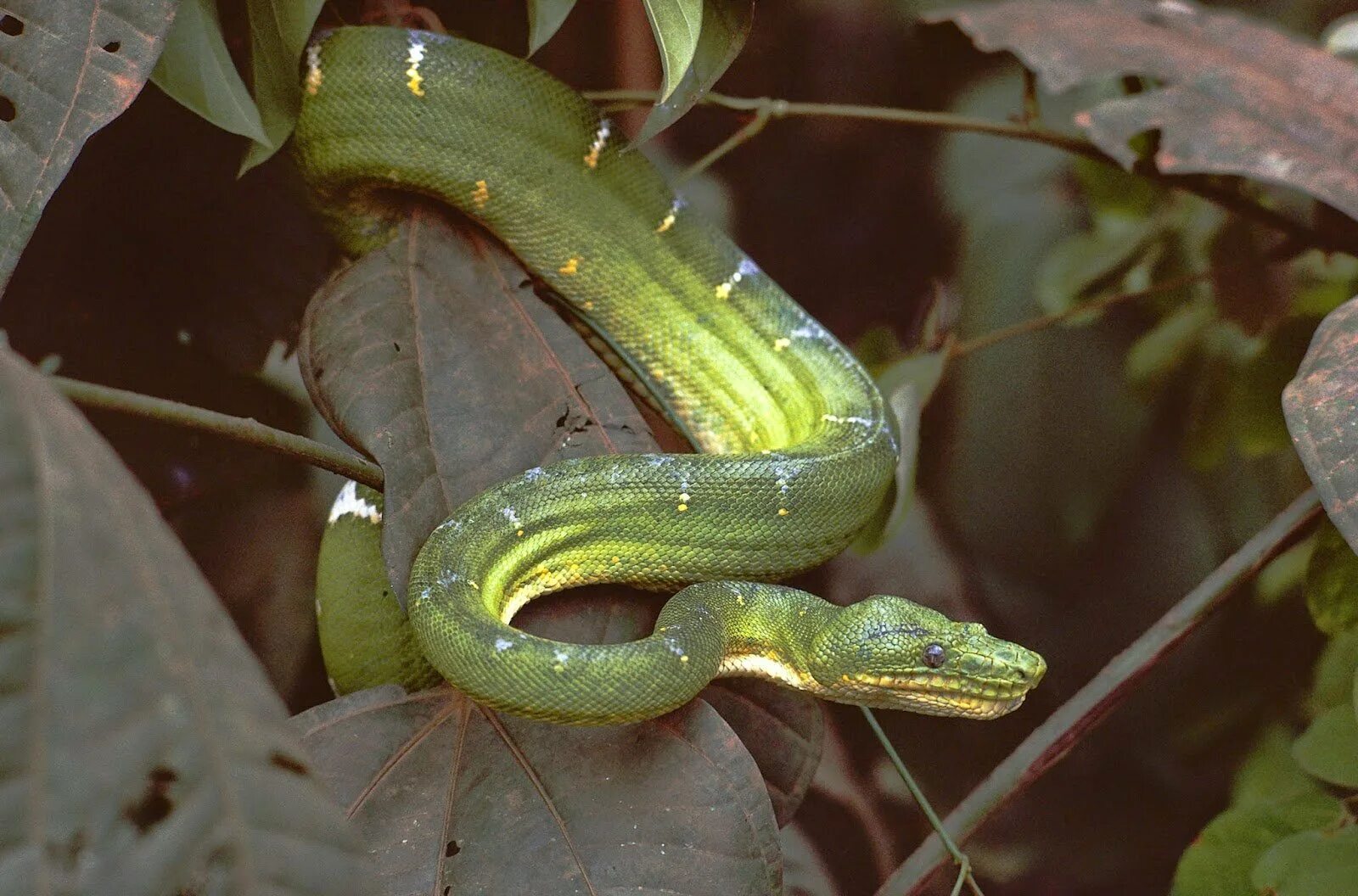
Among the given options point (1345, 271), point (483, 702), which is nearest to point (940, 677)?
point (483, 702)

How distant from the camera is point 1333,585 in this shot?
1.46m

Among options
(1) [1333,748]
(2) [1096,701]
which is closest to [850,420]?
(2) [1096,701]

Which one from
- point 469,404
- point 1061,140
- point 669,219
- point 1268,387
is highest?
point 1061,140

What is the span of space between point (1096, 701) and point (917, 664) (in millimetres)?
319

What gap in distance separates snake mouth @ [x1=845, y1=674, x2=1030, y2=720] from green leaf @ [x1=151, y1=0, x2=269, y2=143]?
95cm

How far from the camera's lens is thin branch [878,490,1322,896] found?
1.43 m

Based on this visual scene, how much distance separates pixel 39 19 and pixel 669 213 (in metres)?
0.80

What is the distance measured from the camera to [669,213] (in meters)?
1.54

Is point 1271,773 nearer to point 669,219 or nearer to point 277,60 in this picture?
point 669,219

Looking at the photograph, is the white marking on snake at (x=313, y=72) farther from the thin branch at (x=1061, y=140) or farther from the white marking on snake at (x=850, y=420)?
the white marking on snake at (x=850, y=420)

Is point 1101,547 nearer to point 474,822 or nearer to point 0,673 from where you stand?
point 474,822

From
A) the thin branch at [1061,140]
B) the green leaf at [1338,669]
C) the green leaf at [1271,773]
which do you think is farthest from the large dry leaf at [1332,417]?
the green leaf at [1271,773]

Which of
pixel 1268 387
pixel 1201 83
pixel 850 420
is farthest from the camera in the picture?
pixel 1268 387

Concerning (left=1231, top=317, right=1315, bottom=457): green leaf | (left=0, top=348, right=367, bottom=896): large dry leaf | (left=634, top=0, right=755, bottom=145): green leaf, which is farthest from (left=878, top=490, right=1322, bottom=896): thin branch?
(left=0, top=348, right=367, bottom=896): large dry leaf
